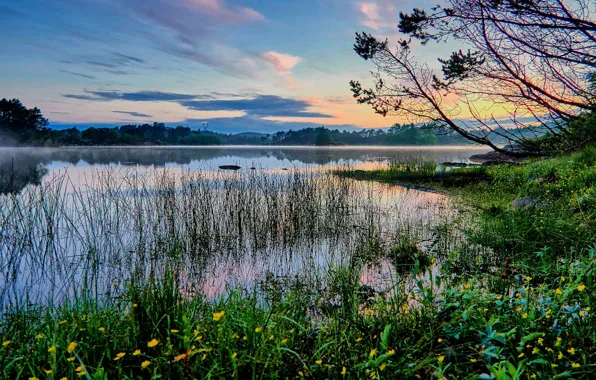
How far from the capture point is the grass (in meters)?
1.92

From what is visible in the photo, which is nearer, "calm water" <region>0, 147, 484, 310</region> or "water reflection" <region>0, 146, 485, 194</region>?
"calm water" <region>0, 147, 484, 310</region>

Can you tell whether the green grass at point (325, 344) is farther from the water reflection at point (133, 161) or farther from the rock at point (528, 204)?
the water reflection at point (133, 161)

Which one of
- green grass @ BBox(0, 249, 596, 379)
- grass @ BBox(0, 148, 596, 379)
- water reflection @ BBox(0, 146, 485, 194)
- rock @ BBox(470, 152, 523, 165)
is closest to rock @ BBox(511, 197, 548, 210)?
grass @ BBox(0, 148, 596, 379)

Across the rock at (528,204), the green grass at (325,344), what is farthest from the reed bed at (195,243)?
the rock at (528,204)

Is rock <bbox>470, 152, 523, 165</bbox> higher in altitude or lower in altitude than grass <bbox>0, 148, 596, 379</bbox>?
higher

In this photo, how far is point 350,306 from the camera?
3066 millimetres

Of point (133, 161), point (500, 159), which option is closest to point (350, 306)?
point (500, 159)

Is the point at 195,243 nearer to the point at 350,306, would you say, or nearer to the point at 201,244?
the point at 201,244

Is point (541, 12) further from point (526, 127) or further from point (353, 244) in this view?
point (353, 244)

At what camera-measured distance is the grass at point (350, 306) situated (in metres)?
1.92

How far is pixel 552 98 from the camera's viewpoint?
407cm

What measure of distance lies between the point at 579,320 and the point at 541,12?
10.8ft

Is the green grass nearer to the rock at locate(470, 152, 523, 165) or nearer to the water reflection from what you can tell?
the water reflection

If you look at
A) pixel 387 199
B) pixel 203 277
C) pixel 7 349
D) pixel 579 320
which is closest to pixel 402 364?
pixel 579 320
